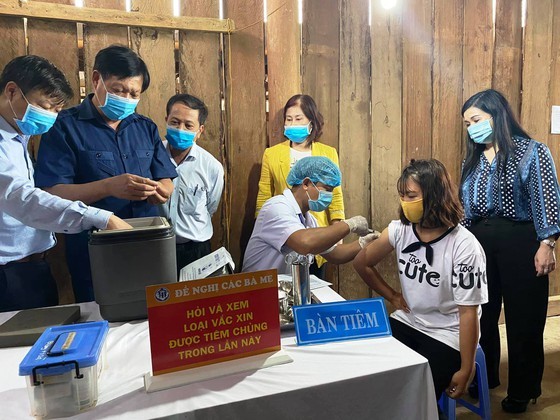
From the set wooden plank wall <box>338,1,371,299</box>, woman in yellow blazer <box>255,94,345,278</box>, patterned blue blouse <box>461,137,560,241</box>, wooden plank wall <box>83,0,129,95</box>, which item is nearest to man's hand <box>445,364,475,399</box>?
patterned blue blouse <box>461,137,560,241</box>

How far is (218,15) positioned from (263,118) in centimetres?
56

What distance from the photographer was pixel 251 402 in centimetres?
78

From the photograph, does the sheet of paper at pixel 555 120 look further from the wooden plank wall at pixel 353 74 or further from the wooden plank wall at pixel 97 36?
the wooden plank wall at pixel 97 36

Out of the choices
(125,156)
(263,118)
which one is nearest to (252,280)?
→ (125,156)

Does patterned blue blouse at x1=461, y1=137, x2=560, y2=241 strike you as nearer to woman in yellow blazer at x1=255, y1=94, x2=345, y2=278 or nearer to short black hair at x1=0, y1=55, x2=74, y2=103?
woman in yellow blazer at x1=255, y1=94, x2=345, y2=278

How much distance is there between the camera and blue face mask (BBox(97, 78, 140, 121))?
5.49 ft

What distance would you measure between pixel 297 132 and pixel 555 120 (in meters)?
1.85

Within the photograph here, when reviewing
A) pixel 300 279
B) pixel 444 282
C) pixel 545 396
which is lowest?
pixel 545 396

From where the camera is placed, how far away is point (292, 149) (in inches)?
85.7

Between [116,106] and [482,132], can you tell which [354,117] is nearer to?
[482,132]

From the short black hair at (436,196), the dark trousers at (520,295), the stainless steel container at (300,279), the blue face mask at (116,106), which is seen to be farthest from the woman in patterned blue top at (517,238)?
the blue face mask at (116,106)

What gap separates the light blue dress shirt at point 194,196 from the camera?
1956 mm

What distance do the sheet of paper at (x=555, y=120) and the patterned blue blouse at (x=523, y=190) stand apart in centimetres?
109

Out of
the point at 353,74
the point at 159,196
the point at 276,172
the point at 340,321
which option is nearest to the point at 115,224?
the point at 159,196
